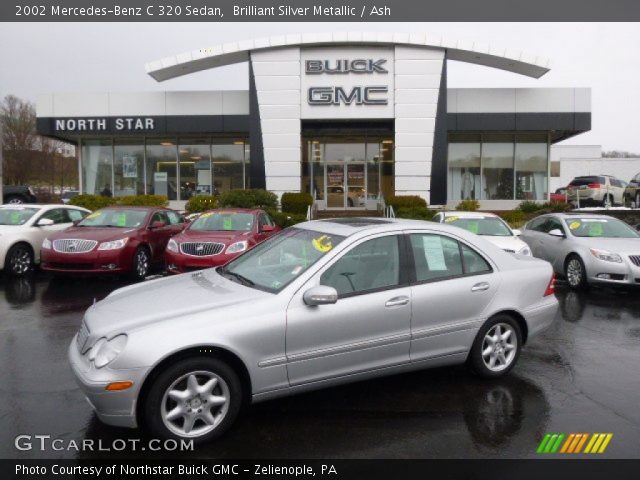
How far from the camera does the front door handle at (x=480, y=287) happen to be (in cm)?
501

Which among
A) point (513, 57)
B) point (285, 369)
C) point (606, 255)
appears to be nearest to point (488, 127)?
point (513, 57)

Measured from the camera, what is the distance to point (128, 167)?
87.9 ft

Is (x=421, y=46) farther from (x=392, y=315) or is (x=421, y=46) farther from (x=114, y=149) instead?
(x=392, y=315)

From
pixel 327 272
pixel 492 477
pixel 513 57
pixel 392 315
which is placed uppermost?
pixel 513 57

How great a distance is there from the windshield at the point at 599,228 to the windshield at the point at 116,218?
30.5 feet

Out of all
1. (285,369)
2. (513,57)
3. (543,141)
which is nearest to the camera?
(285,369)

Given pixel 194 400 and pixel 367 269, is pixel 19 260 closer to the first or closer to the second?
pixel 194 400

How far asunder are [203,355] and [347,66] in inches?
814

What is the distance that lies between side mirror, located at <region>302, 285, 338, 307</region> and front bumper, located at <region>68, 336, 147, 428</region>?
1281 mm

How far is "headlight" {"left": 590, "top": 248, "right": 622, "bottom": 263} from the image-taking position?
981 cm

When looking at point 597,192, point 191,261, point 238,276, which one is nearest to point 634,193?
point 597,192

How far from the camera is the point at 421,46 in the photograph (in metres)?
22.6

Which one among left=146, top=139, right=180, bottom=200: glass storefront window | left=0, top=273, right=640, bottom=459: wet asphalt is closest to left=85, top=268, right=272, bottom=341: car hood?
Answer: left=0, top=273, right=640, bottom=459: wet asphalt

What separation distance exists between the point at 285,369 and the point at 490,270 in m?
2.33
